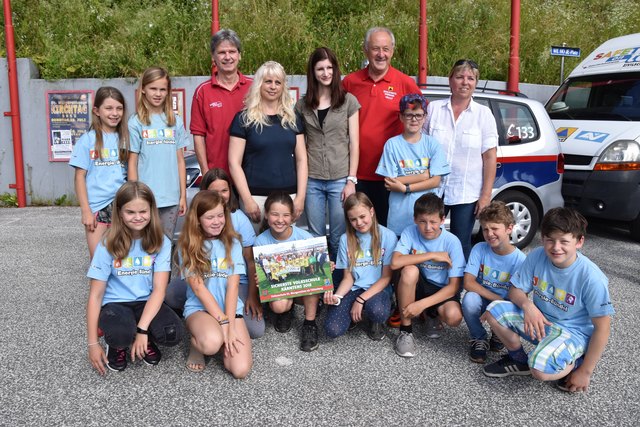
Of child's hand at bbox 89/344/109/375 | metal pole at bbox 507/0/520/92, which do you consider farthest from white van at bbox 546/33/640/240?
child's hand at bbox 89/344/109/375

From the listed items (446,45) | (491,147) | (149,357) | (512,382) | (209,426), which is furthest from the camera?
(446,45)

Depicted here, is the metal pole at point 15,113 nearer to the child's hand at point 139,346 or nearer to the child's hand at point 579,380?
the child's hand at point 139,346

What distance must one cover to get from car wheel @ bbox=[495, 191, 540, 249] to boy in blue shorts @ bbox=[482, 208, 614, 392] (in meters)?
2.95

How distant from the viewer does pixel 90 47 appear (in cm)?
1042

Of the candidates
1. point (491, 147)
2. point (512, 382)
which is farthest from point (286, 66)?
point (512, 382)

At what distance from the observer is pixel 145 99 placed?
405 centimetres

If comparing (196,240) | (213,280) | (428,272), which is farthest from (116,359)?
(428,272)

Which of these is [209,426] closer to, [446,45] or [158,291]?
[158,291]

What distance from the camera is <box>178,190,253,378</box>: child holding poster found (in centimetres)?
350

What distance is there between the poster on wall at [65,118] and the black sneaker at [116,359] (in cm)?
713

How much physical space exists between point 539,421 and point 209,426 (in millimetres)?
1683

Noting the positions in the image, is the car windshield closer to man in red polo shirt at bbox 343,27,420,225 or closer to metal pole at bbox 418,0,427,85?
metal pole at bbox 418,0,427,85

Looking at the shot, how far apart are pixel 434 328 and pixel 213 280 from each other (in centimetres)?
159

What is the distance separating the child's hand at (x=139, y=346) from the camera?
343 centimetres
